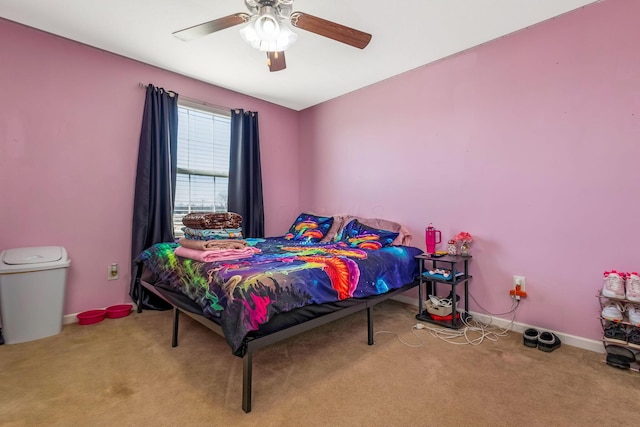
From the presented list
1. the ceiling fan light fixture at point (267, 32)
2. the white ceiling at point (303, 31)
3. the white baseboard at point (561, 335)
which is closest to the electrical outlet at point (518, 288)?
the white baseboard at point (561, 335)

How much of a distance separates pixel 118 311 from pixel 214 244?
1.37m

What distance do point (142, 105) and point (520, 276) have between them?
12.2 feet

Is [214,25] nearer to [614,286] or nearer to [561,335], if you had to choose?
[614,286]

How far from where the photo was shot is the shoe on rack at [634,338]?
1701 mm

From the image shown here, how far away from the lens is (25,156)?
2.35 metres

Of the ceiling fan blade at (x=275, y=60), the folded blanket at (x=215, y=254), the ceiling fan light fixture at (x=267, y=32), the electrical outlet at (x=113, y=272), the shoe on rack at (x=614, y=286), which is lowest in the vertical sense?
the electrical outlet at (x=113, y=272)

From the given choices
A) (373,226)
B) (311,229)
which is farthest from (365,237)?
(311,229)

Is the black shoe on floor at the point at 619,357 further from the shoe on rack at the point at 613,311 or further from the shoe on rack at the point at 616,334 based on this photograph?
the shoe on rack at the point at 613,311

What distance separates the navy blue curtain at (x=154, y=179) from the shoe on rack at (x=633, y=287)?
3.51 m

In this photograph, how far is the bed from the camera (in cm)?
143

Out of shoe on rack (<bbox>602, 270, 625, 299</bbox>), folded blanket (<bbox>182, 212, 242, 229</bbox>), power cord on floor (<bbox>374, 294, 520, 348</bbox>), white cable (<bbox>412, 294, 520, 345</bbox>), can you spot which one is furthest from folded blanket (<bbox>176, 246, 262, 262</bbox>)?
shoe on rack (<bbox>602, 270, 625, 299</bbox>)

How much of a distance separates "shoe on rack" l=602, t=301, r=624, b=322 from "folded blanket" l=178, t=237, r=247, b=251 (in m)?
2.35

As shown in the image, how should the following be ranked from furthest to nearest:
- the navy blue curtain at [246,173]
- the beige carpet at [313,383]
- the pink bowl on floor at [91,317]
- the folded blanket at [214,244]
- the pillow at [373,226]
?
the navy blue curtain at [246,173]
the pillow at [373,226]
the pink bowl on floor at [91,317]
the folded blanket at [214,244]
the beige carpet at [313,383]

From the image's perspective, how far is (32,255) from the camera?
225 centimetres
